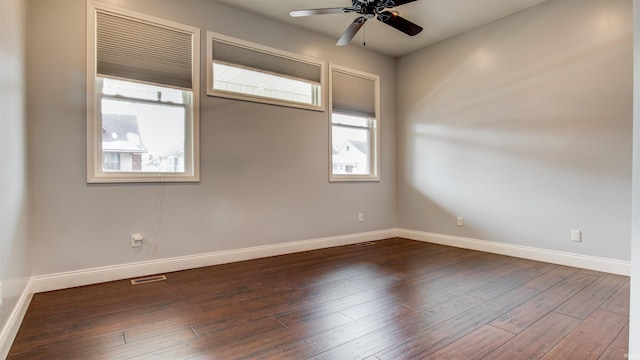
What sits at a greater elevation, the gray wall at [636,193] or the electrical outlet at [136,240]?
the gray wall at [636,193]

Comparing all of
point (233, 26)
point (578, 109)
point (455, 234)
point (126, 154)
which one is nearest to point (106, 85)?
point (126, 154)

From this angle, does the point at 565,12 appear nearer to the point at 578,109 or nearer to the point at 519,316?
the point at 578,109

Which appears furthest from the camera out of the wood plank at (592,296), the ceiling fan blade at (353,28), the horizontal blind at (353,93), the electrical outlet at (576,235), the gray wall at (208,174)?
the horizontal blind at (353,93)

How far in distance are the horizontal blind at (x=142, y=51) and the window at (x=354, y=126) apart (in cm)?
208

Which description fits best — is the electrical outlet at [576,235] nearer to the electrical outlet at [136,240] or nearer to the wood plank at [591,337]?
the wood plank at [591,337]

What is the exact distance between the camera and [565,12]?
3.58m

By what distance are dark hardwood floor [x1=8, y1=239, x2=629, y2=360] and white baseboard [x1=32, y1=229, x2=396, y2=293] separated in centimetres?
12

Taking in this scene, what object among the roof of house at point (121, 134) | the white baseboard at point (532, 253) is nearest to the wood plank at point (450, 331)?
the white baseboard at point (532, 253)

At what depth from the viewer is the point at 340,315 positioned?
228 centimetres

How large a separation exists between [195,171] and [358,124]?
106 inches

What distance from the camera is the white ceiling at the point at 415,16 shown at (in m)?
3.74

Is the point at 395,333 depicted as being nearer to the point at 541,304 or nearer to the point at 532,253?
the point at 541,304

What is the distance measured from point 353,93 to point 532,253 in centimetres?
325

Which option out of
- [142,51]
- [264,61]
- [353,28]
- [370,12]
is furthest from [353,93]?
[142,51]
